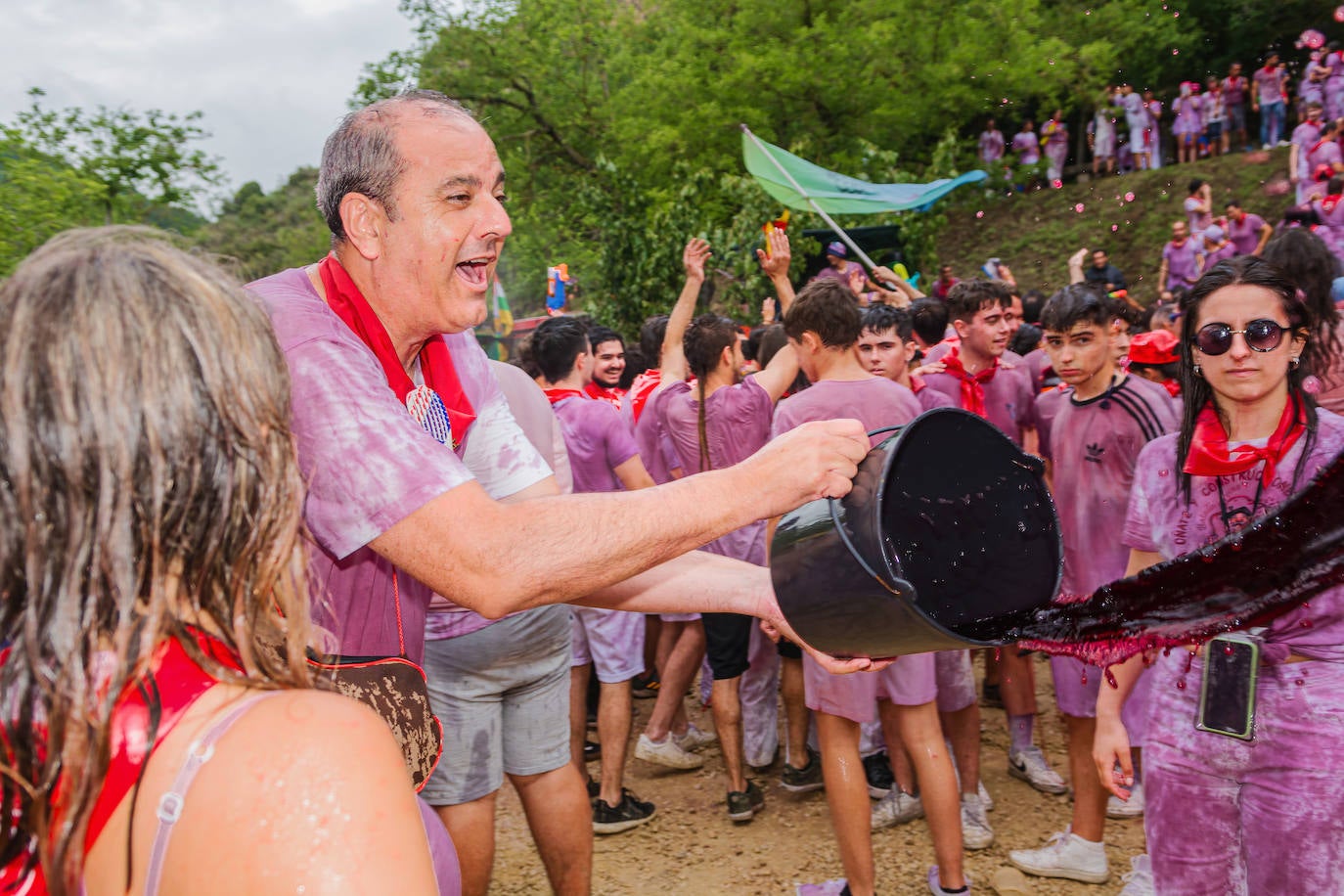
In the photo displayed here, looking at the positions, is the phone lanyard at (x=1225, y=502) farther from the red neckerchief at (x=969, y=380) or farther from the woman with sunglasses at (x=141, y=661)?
the red neckerchief at (x=969, y=380)

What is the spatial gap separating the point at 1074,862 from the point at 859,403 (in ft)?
6.38

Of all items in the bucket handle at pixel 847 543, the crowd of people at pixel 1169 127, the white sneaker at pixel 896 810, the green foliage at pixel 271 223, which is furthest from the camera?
the green foliage at pixel 271 223

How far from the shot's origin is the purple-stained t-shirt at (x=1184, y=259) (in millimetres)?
12258

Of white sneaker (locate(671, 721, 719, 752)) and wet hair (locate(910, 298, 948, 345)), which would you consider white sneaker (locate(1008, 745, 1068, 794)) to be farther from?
wet hair (locate(910, 298, 948, 345))

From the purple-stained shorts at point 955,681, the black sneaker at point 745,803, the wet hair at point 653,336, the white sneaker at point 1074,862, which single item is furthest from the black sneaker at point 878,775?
the wet hair at point 653,336

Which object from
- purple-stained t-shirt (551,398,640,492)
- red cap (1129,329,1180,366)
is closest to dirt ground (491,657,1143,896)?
purple-stained t-shirt (551,398,640,492)

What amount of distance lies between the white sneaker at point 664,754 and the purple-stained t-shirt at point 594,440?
54.9 inches

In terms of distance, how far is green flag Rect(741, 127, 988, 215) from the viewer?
1077 cm

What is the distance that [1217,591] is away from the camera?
2.22 metres

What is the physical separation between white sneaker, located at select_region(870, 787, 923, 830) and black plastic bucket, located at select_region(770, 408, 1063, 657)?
9.13 ft

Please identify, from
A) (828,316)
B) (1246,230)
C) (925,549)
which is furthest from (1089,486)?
(1246,230)

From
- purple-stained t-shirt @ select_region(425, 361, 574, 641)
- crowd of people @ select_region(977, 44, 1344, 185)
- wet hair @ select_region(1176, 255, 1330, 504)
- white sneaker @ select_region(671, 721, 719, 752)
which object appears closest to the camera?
wet hair @ select_region(1176, 255, 1330, 504)

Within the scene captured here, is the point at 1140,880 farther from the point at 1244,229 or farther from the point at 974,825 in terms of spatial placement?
the point at 1244,229

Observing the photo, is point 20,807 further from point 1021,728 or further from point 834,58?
point 834,58
